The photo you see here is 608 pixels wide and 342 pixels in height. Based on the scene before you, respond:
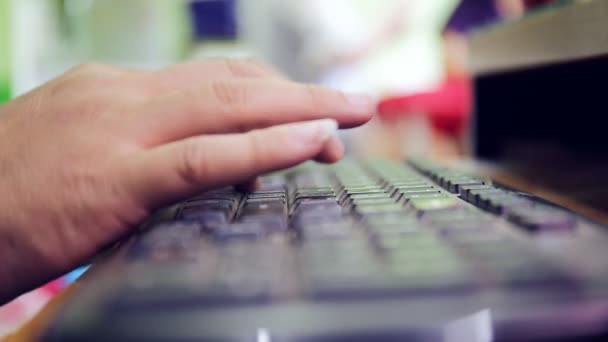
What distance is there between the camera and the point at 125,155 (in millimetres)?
317

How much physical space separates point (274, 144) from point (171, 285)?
126 mm

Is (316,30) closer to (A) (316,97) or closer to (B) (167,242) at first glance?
(A) (316,97)

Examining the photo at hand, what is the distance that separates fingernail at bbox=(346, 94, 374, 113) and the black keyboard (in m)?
0.10

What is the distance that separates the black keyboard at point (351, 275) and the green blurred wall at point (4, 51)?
167cm

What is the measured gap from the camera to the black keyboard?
0.59 feet

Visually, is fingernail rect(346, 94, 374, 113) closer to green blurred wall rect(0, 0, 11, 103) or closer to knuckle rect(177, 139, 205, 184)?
knuckle rect(177, 139, 205, 184)

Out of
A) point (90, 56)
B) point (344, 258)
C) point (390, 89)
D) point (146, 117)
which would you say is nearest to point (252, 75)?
point (146, 117)

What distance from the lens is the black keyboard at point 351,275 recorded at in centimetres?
18

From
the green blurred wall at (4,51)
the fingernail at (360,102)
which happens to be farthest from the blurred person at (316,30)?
the fingernail at (360,102)

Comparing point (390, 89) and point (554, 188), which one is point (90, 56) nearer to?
point (390, 89)

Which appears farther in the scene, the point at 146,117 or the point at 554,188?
the point at 554,188

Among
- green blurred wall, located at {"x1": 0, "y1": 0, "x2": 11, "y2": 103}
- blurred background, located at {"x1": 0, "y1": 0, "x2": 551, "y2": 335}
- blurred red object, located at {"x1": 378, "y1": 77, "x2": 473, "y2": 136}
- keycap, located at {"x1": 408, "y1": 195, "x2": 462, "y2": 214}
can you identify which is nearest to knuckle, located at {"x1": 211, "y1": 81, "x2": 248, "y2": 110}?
keycap, located at {"x1": 408, "y1": 195, "x2": 462, "y2": 214}

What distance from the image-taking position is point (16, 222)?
1.04ft

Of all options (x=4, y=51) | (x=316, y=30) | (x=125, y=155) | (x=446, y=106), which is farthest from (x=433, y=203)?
(x=4, y=51)
